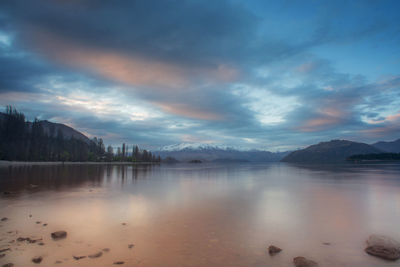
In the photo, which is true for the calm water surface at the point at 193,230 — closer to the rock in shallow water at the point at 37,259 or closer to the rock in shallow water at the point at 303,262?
the rock in shallow water at the point at 37,259

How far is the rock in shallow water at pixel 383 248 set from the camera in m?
11.0

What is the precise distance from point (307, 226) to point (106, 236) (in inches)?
557

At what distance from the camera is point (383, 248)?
Result: 37.9 ft

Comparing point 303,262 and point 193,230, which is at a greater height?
point 303,262

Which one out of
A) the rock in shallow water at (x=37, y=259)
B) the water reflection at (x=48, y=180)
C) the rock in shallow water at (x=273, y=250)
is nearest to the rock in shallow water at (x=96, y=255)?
the rock in shallow water at (x=37, y=259)

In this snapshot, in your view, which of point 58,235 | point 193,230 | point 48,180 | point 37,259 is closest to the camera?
point 37,259

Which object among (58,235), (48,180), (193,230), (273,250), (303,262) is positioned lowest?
(193,230)

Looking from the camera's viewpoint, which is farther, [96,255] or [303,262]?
[96,255]

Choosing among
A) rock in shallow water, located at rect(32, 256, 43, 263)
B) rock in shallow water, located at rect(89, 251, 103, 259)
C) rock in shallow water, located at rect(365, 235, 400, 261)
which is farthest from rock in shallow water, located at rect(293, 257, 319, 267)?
rock in shallow water, located at rect(32, 256, 43, 263)

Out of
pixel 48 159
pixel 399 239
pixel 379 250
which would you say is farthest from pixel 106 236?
pixel 48 159

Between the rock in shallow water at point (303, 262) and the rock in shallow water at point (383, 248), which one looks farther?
the rock in shallow water at point (383, 248)

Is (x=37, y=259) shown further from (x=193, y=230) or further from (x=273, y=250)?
(x=273, y=250)

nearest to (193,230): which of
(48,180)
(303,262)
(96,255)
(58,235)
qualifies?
(96,255)

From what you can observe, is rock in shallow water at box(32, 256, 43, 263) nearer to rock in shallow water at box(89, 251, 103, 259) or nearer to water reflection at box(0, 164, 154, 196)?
rock in shallow water at box(89, 251, 103, 259)
